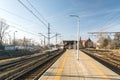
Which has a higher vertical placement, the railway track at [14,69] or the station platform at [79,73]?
the station platform at [79,73]

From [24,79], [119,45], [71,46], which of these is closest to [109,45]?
[119,45]

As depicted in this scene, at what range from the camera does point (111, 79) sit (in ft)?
42.3

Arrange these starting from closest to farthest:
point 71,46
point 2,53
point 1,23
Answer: point 2,53, point 1,23, point 71,46

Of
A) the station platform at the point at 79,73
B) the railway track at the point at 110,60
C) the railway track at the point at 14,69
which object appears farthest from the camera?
the railway track at the point at 110,60

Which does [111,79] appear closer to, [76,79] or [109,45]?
[76,79]

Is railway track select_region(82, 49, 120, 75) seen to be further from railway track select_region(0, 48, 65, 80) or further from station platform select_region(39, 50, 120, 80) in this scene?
railway track select_region(0, 48, 65, 80)

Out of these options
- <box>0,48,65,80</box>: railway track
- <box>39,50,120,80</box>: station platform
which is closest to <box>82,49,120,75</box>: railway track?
<box>39,50,120,80</box>: station platform

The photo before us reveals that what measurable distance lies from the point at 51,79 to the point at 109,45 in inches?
3874

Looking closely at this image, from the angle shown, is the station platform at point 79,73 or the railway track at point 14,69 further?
the railway track at point 14,69

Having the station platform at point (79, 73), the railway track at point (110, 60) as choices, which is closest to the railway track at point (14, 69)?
the station platform at point (79, 73)

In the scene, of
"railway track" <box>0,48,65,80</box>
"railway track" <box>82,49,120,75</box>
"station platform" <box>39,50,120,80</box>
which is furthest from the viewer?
"railway track" <box>82,49,120,75</box>

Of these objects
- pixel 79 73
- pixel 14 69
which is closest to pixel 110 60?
pixel 14 69

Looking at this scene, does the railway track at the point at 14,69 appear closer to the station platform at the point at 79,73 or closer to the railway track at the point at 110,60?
the station platform at the point at 79,73

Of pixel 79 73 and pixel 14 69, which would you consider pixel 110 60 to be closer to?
pixel 14 69
